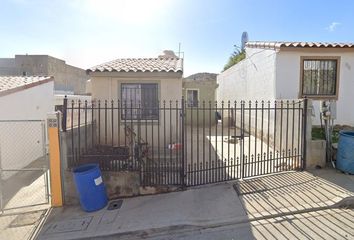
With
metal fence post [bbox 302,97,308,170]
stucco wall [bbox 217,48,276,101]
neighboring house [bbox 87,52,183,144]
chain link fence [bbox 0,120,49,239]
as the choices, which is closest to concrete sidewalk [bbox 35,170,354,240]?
chain link fence [bbox 0,120,49,239]

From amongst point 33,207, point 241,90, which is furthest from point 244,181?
point 241,90

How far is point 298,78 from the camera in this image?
9477 millimetres

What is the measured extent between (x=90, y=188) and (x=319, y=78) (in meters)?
8.77

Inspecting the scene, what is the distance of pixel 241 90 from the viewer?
14133mm

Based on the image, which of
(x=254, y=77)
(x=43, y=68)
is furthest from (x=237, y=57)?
(x=43, y=68)

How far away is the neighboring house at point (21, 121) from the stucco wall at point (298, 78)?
8.02 m

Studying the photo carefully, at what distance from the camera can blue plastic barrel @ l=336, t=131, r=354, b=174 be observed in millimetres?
5926

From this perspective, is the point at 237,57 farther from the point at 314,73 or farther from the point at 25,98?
the point at 25,98

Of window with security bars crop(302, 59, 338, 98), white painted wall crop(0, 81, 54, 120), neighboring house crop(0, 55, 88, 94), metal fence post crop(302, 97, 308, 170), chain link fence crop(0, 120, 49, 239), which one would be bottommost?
chain link fence crop(0, 120, 49, 239)

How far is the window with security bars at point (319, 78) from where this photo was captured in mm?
9523

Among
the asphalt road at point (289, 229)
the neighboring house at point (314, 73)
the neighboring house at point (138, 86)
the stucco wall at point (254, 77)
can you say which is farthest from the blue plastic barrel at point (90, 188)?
the stucco wall at point (254, 77)

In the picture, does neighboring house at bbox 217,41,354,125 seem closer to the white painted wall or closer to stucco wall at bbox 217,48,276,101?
stucco wall at bbox 217,48,276,101

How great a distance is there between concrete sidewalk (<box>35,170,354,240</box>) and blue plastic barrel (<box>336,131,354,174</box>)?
30 cm

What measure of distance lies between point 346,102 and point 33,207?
10.5m
